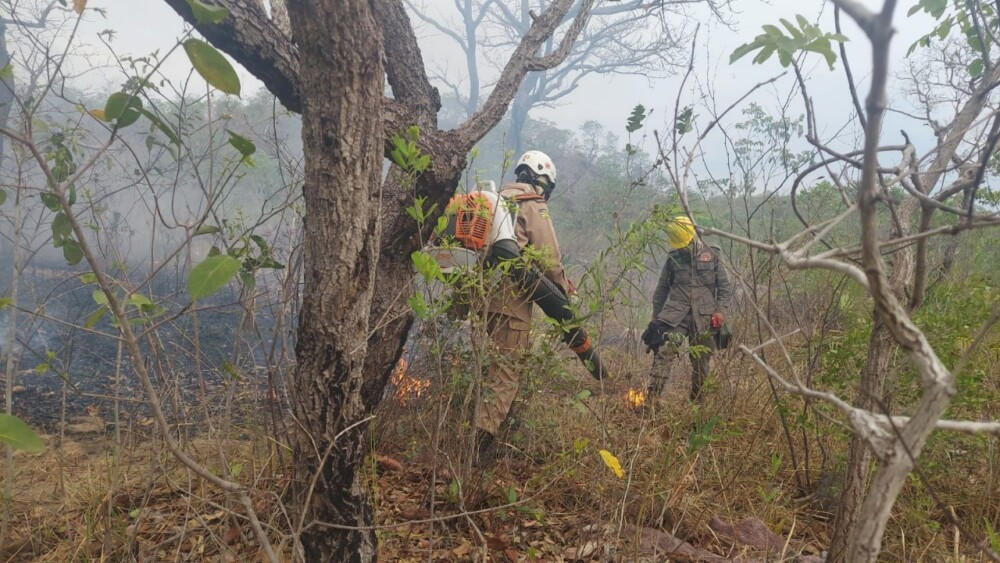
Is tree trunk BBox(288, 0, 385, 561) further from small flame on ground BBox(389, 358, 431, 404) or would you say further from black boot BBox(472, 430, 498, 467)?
small flame on ground BBox(389, 358, 431, 404)

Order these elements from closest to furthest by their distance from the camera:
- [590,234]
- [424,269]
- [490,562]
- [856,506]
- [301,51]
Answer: [301,51] < [424,269] < [856,506] < [490,562] < [590,234]

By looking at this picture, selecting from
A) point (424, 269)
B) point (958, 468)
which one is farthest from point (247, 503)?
point (958, 468)

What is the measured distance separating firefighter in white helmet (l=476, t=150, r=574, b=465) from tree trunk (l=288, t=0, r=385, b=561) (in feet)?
2.50

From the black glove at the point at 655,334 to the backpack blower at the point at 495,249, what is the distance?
49.7 inches

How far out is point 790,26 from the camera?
1022mm

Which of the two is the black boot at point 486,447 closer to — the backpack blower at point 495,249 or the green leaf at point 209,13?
the backpack blower at point 495,249

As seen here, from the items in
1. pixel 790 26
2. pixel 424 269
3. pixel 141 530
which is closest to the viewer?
pixel 790 26

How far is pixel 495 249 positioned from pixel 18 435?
1.97 m

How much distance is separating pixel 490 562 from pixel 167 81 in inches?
88.2

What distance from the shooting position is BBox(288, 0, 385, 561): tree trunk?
1306 mm

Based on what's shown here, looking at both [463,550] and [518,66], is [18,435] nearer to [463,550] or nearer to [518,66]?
[463,550]

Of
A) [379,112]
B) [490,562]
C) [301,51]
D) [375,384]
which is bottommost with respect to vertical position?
[490,562]

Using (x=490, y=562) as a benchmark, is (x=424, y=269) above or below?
above

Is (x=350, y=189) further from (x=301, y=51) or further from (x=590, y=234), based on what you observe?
(x=590, y=234)
